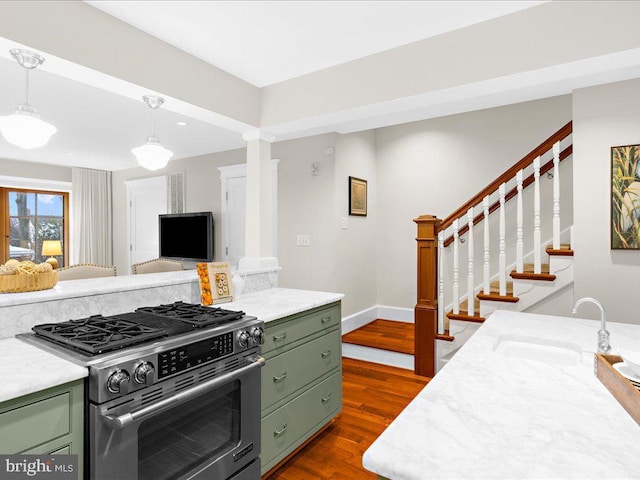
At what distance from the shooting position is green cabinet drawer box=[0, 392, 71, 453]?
1032 mm

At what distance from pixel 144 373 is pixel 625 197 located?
117 inches

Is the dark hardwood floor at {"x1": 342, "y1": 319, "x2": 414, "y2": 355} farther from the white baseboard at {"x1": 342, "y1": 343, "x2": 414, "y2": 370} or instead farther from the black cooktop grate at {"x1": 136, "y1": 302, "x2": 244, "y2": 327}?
the black cooktop grate at {"x1": 136, "y1": 302, "x2": 244, "y2": 327}

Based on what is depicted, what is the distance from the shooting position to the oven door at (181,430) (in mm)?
1188

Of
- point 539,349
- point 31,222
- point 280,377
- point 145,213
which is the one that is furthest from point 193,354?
point 31,222

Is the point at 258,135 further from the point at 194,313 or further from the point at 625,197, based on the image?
the point at 625,197

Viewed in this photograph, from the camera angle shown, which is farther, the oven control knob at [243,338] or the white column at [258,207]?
the white column at [258,207]

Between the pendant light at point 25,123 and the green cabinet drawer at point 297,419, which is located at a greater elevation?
the pendant light at point 25,123

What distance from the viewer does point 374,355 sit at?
3615mm

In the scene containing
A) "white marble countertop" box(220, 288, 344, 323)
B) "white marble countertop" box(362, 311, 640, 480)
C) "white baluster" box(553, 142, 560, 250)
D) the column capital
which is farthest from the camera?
the column capital

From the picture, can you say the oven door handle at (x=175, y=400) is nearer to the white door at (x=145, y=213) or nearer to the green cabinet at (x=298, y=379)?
the green cabinet at (x=298, y=379)

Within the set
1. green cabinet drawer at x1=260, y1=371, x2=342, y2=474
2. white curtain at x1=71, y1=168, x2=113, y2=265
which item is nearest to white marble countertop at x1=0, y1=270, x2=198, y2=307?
green cabinet drawer at x1=260, y1=371, x2=342, y2=474

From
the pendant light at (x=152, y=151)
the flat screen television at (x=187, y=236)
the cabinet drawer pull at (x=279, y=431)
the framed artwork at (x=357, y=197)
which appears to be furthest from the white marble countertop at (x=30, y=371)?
the flat screen television at (x=187, y=236)

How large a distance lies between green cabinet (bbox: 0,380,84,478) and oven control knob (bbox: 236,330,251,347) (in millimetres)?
603

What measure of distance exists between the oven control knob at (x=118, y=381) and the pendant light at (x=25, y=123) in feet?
3.76
